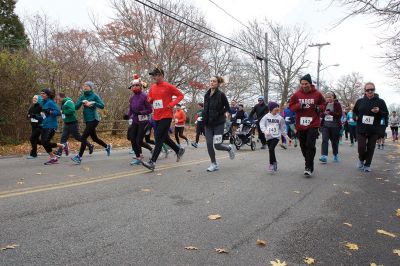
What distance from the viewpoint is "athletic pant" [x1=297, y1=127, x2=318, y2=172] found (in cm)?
763

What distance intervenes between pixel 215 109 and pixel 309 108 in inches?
80.7

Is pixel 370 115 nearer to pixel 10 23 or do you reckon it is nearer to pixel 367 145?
pixel 367 145

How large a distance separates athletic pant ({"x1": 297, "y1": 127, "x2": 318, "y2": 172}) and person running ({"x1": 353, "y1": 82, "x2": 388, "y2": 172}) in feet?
5.73

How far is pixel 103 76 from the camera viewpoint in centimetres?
2427

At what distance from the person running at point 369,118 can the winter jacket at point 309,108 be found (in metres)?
1.64

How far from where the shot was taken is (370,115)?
859 centimetres

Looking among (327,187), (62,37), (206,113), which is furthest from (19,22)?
(327,187)

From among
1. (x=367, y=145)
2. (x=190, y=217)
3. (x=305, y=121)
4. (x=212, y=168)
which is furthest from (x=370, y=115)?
(x=190, y=217)

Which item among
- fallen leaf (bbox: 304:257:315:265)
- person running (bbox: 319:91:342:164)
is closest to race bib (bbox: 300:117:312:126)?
person running (bbox: 319:91:342:164)

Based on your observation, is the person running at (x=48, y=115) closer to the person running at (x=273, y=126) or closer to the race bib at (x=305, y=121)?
the person running at (x=273, y=126)

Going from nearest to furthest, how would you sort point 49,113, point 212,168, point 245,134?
point 212,168 < point 49,113 < point 245,134

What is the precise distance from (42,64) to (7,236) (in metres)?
15.9

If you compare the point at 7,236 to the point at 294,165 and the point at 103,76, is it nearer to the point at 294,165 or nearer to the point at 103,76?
the point at 294,165

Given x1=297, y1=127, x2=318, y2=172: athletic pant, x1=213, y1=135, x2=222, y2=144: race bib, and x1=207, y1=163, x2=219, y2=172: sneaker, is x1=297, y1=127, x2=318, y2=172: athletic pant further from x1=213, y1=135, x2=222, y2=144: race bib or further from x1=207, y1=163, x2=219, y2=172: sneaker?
x1=207, y1=163, x2=219, y2=172: sneaker
